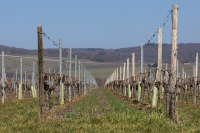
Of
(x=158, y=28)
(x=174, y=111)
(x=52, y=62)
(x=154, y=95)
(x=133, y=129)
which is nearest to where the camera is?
(x=133, y=129)

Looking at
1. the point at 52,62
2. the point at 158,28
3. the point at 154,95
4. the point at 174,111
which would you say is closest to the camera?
the point at 174,111

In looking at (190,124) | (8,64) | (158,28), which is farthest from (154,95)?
(8,64)

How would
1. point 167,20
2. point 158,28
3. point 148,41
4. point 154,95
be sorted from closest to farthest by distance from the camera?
1. point 167,20
2. point 154,95
3. point 158,28
4. point 148,41

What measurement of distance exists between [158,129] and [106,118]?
2.60 m

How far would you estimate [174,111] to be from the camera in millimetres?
12484

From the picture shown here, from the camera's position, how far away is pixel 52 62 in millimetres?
190500

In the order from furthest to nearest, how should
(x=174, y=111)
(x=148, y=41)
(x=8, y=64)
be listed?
(x=8, y=64), (x=148, y=41), (x=174, y=111)

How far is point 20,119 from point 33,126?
171cm

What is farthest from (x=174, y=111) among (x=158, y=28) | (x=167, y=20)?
(x=158, y=28)

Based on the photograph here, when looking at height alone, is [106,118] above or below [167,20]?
below

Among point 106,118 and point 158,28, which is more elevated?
point 158,28

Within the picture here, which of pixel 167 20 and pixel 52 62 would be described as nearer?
pixel 167 20

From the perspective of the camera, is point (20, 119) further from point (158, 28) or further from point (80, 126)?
point (158, 28)

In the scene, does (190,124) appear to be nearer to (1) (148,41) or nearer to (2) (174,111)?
(2) (174,111)
